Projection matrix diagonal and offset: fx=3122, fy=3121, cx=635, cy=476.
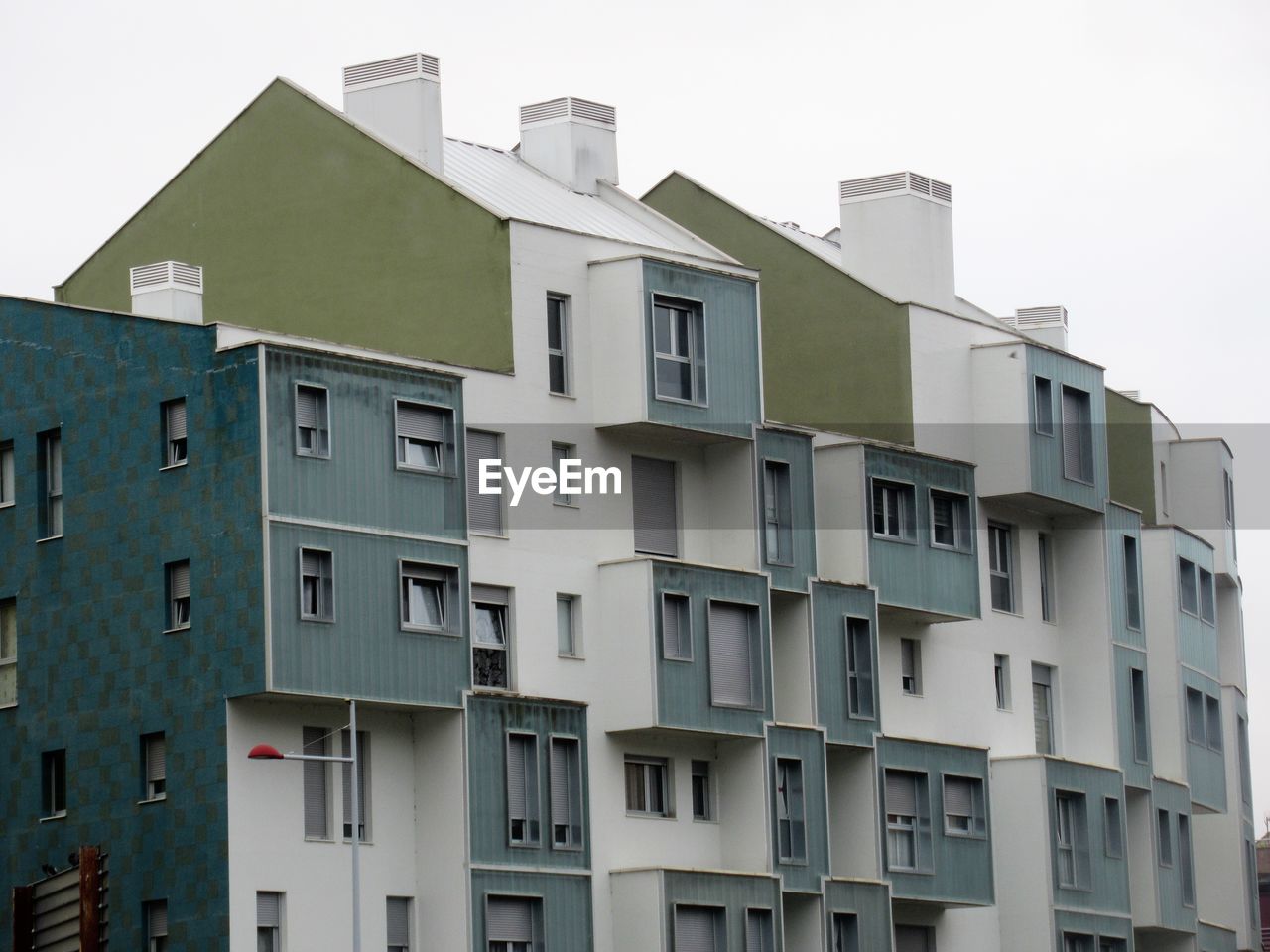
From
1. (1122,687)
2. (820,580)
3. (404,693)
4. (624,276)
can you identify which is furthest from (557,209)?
(1122,687)

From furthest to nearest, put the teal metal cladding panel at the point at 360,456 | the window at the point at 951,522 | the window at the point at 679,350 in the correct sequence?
the window at the point at 951,522, the window at the point at 679,350, the teal metal cladding panel at the point at 360,456

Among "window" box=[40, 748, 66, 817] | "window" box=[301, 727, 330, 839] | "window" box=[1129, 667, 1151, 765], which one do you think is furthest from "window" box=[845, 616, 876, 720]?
"window" box=[40, 748, 66, 817]

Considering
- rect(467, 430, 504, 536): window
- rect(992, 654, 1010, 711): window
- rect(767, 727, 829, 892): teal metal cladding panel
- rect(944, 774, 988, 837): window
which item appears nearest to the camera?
rect(467, 430, 504, 536): window

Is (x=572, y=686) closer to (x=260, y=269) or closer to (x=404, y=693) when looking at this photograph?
(x=404, y=693)

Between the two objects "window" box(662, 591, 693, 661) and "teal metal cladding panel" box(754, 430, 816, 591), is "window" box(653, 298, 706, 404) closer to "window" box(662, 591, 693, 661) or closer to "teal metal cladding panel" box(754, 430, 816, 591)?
"teal metal cladding panel" box(754, 430, 816, 591)

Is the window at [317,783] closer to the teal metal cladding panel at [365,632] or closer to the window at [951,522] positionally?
the teal metal cladding panel at [365,632]

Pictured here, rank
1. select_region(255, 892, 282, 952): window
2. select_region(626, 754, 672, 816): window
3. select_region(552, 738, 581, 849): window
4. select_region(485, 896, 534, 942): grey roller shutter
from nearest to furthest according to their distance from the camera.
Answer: select_region(255, 892, 282, 952): window < select_region(485, 896, 534, 942): grey roller shutter < select_region(552, 738, 581, 849): window < select_region(626, 754, 672, 816): window

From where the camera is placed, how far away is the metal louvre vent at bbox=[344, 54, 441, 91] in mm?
71875

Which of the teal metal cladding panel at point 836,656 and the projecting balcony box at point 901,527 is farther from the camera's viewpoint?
the projecting balcony box at point 901,527

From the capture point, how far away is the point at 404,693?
60688mm

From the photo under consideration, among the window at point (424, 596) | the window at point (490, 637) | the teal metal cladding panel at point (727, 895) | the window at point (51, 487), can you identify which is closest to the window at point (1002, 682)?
the teal metal cladding panel at point (727, 895)

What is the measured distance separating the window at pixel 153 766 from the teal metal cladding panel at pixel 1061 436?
25602 mm

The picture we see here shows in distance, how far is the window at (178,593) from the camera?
60.0 meters

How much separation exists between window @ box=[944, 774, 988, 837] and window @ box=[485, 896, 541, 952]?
14542 millimetres
